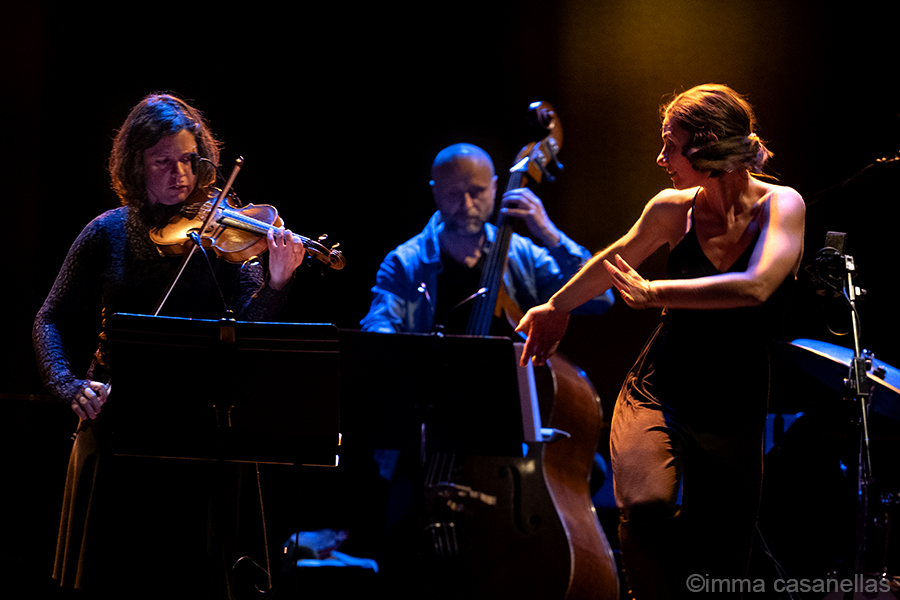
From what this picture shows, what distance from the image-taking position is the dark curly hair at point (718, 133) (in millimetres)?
1891

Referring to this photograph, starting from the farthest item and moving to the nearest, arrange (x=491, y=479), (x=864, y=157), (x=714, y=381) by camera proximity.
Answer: (x=864, y=157) < (x=491, y=479) < (x=714, y=381)

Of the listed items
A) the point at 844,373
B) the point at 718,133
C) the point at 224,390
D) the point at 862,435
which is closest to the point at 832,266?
the point at 844,373

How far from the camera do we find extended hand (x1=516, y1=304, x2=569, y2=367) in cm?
215

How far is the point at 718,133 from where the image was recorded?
189cm

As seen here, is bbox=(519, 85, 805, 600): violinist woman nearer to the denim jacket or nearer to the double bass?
the double bass

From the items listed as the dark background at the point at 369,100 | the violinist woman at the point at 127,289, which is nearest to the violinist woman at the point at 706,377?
the violinist woman at the point at 127,289

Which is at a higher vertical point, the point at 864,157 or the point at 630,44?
the point at 630,44

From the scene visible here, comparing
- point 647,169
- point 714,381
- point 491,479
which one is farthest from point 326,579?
point 647,169

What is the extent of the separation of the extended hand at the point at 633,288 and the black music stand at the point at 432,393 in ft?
1.64

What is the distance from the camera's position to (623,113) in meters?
3.75

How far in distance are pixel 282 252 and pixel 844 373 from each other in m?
2.06

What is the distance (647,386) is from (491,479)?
79 cm

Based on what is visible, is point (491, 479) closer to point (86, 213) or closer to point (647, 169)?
point (647, 169)

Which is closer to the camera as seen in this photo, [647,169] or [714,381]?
[714,381]
